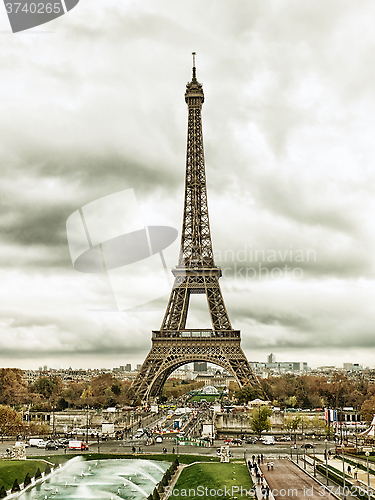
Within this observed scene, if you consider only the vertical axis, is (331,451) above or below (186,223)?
below

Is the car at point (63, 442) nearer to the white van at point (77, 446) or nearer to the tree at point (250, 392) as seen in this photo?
the white van at point (77, 446)

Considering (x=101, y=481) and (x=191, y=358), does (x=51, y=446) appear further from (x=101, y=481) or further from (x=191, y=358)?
(x=191, y=358)

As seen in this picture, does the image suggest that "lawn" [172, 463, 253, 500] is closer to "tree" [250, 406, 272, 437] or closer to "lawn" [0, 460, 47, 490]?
"lawn" [0, 460, 47, 490]

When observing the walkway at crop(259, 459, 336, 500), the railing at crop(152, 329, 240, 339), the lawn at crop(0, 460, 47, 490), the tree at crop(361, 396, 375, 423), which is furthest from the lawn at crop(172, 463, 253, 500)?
the railing at crop(152, 329, 240, 339)

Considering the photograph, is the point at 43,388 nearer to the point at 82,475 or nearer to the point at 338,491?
the point at 82,475

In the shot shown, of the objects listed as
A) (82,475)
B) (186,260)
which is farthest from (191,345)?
(82,475)

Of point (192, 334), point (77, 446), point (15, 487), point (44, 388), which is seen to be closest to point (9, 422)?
point (77, 446)
